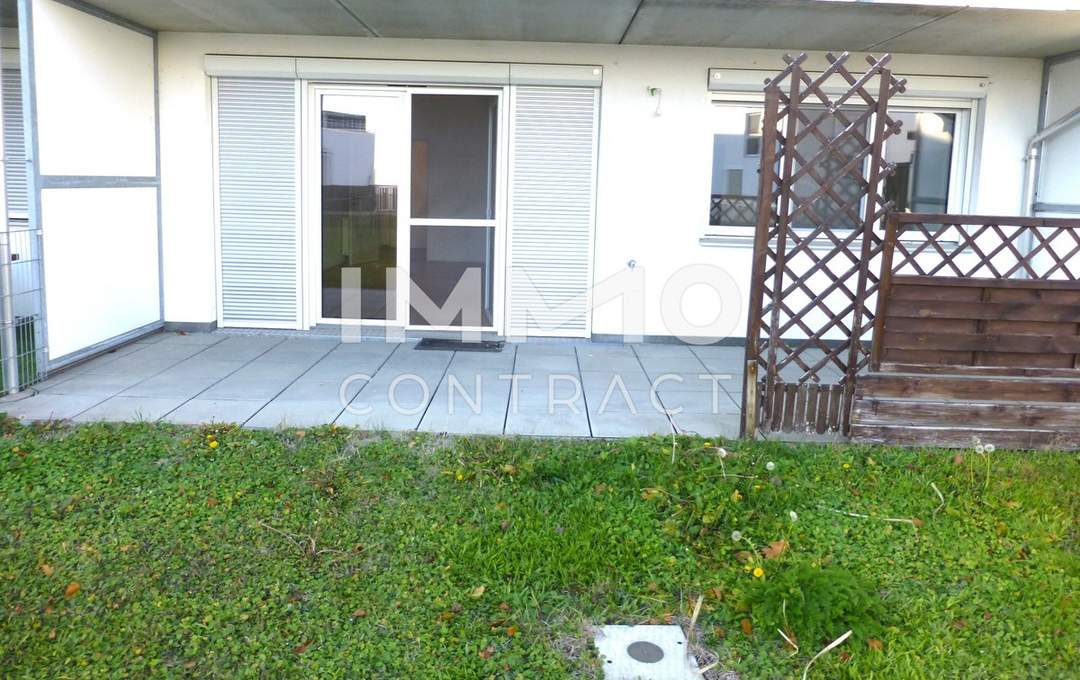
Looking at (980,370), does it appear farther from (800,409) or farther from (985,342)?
(800,409)

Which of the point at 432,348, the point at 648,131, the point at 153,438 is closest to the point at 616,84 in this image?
the point at 648,131

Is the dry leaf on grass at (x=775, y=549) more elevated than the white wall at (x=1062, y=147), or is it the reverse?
the white wall at (x=1062, y=147)

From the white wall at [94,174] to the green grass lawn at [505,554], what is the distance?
1736mm

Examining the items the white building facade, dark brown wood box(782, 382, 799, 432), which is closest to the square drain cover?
dark brown wood box(782, 382, 799, 432)

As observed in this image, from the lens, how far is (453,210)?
8102 millimetres

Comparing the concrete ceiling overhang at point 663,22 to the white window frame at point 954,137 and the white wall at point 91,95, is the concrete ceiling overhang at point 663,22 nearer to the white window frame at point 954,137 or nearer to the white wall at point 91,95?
the white wall at point 91,95

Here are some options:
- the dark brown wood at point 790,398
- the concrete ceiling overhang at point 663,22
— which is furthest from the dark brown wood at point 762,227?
the concrete ceiling overhang at point 663,22

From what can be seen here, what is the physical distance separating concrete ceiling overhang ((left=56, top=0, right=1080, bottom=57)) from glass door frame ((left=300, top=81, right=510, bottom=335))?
0.53m

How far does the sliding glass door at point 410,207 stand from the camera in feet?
26.1

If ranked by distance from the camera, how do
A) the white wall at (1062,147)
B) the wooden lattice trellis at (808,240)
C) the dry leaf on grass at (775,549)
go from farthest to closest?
the white wall at (1062,147) → the wooden lattice trellis at (808,240) → the dry leaf on grass at (775,549)

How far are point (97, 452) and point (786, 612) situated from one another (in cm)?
366

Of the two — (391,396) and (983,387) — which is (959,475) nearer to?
(983,387)

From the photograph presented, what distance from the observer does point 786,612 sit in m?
3.54

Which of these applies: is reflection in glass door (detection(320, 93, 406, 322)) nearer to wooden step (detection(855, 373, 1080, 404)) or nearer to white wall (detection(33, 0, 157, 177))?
white wall (detection(33, 0, 157, 177))
